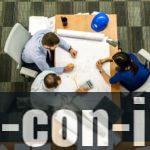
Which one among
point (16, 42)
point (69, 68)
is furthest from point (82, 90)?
point (16, 42)

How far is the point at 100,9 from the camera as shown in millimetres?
4863

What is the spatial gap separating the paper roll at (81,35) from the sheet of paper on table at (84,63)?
36mm

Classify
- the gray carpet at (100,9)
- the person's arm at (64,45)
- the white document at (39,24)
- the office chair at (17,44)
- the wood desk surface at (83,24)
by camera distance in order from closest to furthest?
the office chair at (17,44), the person's arm at (64,45), the wood desk surface at (83,24), the white document at (39,24), the gray carpet at (100,9)

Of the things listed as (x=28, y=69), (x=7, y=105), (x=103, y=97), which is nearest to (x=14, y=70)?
(x=7, y=105)

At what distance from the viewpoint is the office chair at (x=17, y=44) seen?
3514 millimetres

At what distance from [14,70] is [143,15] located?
194 cm

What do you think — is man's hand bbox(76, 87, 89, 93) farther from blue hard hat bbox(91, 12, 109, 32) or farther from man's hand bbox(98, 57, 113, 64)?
blue hard hat bbox(91, 12, 109, 32)

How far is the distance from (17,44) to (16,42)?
0.11 feet

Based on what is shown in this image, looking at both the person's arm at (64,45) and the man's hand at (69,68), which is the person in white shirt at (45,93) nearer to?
the man's hand at (69,68)

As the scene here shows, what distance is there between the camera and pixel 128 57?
342 centimetres

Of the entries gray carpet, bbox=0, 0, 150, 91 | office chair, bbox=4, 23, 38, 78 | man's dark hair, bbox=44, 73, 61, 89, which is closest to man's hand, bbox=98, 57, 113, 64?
man's dark hair, bbox=44, 73, 61, 89

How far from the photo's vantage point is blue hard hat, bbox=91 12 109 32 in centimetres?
371

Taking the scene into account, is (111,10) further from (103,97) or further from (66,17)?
(103,97)

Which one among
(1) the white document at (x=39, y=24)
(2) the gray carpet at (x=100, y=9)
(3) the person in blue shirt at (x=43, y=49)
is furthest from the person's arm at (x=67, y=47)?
(2) the gray carpet at (x=100, y=9)
